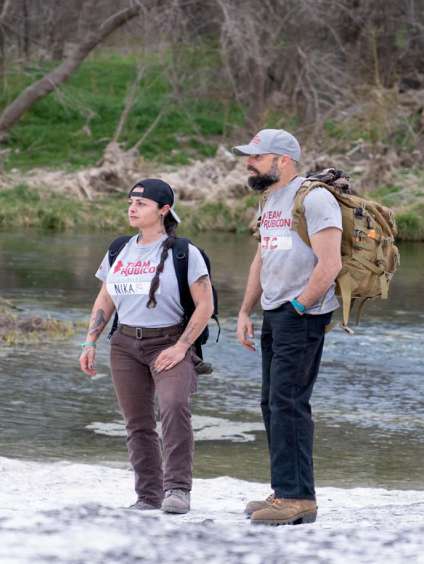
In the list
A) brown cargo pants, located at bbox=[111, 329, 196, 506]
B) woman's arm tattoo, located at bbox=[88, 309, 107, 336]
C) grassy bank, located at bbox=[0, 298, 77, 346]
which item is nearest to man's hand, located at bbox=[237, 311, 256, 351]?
brown cargo pants, located at bbox=[111, 329, 196, 506]

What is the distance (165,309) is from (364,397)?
5.69m

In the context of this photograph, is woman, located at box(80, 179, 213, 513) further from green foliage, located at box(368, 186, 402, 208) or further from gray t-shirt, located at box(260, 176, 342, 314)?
green foliage, located at box(368, 186, 402, 208)

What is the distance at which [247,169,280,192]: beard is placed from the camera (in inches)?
253

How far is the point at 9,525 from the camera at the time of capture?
552cm

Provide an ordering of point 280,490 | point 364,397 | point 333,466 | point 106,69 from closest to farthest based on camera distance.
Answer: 1. point 280,490
2. point 333,466
3. point 364,397
4. point 106,69

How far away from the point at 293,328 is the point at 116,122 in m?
32.2

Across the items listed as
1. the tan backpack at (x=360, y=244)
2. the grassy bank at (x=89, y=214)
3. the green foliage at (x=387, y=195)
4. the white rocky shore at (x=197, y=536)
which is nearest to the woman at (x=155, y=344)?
the white rocky shore at (x=197, y=536)

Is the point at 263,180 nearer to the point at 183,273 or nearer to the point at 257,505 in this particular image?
the point at 183,273

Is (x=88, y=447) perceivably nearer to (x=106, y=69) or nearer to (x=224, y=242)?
(x=224, y=242)

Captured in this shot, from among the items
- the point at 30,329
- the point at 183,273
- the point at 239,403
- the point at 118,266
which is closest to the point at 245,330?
the point at 183,273

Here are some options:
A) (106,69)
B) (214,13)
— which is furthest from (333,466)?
(106,69)

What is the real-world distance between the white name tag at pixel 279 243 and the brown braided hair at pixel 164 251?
0.52 m

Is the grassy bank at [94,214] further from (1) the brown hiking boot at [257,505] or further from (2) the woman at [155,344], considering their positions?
(1) the brown hiking boot at [257,505]

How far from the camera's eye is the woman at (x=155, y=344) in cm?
648
